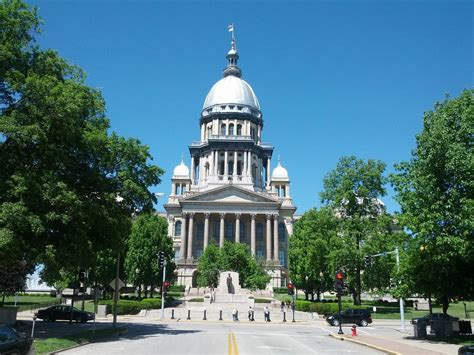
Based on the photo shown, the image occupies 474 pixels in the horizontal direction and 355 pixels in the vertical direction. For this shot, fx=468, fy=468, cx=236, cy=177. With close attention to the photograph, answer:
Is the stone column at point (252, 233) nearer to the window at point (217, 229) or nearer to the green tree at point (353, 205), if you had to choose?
the window at point (217, 229)

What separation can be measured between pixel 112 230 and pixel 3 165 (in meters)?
6.91

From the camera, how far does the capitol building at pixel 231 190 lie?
93875mm

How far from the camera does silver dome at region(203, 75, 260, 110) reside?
115875 mm

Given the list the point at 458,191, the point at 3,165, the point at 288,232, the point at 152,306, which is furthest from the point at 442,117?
the point at 288,232

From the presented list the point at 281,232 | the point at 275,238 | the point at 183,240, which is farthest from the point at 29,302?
the point at 281,232

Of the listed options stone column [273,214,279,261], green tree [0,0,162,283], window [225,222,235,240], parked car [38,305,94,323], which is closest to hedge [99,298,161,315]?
parked car [38,305,94,323]

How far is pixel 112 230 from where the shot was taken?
27.6 metres

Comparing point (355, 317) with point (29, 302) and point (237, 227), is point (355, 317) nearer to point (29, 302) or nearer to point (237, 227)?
point (29, 302)

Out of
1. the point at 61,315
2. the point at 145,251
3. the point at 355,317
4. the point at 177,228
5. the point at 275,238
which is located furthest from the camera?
the point at 177,228

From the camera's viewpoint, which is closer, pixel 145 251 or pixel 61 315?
pixel 61 315

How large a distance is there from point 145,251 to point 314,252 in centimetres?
2346

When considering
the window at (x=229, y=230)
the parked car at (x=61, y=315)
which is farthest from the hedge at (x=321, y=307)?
the window at (x=229, y=230)

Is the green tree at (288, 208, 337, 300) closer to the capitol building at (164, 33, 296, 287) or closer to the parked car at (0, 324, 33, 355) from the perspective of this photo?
the capitol building at (164, 33, 296, 287)

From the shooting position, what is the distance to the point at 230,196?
94688 millimetres
